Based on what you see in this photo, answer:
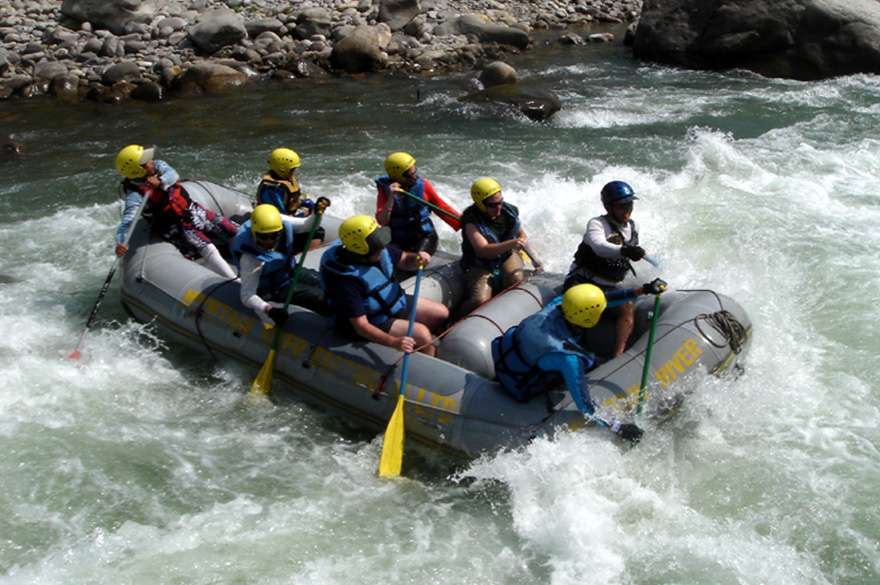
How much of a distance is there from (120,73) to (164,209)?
33.9 ft

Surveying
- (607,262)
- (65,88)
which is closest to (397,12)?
(65,88)

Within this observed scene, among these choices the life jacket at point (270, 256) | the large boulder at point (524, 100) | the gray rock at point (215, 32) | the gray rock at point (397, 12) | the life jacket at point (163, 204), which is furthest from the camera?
the gray rock at point (397, 12)

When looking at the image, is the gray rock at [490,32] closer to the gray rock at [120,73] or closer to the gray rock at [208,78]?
the gray rock at [208,78]

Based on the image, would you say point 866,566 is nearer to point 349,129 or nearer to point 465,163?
point 465,163

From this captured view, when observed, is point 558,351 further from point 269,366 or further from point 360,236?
point 269,366

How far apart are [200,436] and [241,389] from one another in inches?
24.7

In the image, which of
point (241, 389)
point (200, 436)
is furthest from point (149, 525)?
point (241, 389)

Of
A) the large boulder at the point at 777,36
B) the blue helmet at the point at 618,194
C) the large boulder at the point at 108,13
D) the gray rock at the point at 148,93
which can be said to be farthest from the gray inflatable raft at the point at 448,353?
the large boulder at the point at 108,13

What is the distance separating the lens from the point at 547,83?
700 inches

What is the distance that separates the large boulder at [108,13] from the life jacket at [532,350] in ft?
52.8

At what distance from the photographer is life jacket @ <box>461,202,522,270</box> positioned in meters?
7.21

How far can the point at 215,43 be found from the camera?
60.5ft

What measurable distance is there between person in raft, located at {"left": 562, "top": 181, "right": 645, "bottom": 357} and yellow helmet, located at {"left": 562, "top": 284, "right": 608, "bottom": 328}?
Result: 0.76m

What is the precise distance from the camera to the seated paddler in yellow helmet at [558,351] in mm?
5594
